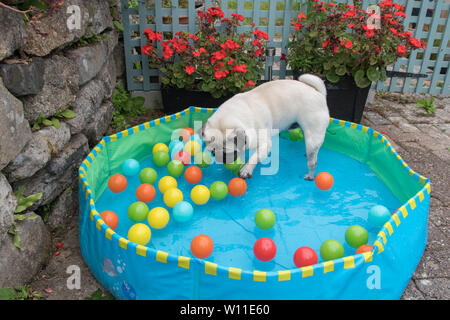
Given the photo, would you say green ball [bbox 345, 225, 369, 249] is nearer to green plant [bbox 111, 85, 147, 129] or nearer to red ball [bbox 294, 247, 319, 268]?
red ball [bbox 294, 247, 319, 268]

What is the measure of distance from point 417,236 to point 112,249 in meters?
2.01

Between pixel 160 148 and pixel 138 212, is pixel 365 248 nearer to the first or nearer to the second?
pixel 138 212

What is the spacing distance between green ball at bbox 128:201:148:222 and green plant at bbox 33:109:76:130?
0.81 meters

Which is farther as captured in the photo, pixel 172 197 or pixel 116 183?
pixel 116 183

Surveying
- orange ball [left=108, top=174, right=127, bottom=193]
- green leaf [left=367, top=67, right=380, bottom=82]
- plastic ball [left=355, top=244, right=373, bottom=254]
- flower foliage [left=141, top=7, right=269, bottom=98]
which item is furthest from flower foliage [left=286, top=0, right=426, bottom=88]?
orange ball [left=108, top=174, right=127, bottom=193]

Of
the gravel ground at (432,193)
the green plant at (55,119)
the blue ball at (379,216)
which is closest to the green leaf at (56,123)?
the green plant at (55,119)

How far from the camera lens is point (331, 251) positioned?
8.57ft

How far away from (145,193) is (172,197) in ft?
0.75

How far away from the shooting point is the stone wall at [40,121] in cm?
231

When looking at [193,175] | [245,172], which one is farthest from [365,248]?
[193,175]

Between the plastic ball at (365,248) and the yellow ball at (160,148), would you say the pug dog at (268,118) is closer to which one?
the yellow ball at (160,148)

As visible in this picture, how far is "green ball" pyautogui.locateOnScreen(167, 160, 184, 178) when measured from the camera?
3.65m
